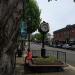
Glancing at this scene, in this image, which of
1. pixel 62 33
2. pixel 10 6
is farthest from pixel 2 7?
pixel 62 33

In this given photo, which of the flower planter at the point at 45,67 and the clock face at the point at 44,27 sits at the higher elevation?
the clock face at the point at 44,27

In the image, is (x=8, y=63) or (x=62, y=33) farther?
(x=62, y=33)

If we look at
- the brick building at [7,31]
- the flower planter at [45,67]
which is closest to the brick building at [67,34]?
the flower planter at [45,67]

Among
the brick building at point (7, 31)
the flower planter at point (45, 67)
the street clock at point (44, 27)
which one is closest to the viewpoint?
the brick building at point (7, 31)

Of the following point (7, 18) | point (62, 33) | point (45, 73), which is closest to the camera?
point (7, 18)

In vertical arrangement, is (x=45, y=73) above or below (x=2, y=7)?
below

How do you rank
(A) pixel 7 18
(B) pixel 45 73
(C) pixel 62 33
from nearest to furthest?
(A) pixel 7 18, (B) pixel 45 73, (C) pixel 62 33

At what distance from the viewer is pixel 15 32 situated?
3.31 m

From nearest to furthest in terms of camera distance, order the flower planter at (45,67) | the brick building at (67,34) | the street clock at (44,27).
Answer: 1. the flower planter at (45,67)
2. the street clock at (44,27)
3. the brick building at (67,34)

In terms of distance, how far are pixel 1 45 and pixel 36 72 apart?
1283 centimetres

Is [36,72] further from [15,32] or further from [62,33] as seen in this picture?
[62,33]

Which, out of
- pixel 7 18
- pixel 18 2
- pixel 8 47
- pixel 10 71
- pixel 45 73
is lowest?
pixel 45 73

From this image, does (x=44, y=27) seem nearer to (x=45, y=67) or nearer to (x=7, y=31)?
(x=45, y=67)

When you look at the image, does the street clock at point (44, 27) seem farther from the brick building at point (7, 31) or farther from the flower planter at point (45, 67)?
the brick building at point (7, 31)
